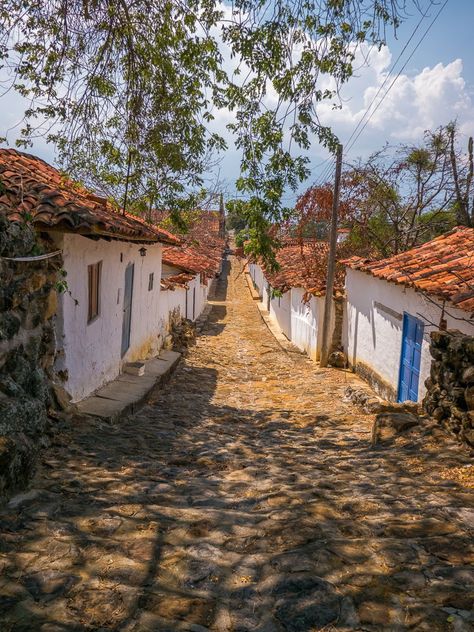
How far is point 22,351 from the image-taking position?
4.87m

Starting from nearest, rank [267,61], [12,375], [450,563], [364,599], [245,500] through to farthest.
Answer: [364,599] < [450,563] < [245,500] < [12,375] < [267,61]

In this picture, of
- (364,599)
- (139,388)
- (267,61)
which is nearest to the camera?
(364,599)

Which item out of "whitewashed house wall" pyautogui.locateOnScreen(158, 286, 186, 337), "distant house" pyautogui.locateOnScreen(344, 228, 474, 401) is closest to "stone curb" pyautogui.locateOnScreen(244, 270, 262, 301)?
"whitewashed house wall" pyautogui.locateOnScreen(158, 286, 186, 337)

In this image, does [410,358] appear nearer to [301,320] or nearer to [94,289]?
[94,289]

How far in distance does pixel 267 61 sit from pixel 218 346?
39.2 feet

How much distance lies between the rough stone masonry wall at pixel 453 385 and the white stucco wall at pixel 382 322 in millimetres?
1001

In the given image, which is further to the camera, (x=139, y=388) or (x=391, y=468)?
(x=139, y=388)

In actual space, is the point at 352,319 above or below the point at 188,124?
below

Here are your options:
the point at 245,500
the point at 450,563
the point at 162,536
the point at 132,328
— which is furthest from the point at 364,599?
the point at 132,328

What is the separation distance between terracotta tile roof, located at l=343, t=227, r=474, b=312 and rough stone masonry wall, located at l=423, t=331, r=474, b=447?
0.72 m

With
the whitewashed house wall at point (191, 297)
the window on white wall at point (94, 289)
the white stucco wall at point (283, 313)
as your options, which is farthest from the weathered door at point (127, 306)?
the white stucco wall at point (283, 313)

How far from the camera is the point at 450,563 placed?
301 cm

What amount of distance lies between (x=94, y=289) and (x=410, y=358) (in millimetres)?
5362

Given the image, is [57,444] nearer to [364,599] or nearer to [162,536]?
[162,536]
